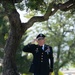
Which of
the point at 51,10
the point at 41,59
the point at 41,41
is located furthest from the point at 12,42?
the point at 41,41

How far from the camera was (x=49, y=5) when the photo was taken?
494 inches

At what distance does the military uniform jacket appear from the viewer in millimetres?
6293

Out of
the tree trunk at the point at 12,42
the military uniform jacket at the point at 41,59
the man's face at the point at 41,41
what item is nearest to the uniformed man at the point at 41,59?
the military uniform jacket at the point at 41,59

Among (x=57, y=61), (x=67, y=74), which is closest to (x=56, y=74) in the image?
(x=57, y=61)

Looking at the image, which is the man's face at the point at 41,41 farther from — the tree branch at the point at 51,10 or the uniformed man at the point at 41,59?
the tree branch at the point at 51,10

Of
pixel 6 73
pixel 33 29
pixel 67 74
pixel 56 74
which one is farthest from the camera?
pixel 67 74

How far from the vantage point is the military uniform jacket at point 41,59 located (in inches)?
248

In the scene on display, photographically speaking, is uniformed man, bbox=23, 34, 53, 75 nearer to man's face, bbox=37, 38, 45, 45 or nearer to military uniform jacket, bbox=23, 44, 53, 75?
military uniform jacket, bbox=23, 44, 53, 75

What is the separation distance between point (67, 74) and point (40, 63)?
5346cm

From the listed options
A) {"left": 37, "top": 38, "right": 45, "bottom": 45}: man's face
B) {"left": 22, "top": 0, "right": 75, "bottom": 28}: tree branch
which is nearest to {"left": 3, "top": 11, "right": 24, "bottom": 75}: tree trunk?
{"left": 22, "top": 0, "right": 75, "bottom": 28}: tree branch

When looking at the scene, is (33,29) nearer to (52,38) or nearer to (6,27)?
(52,38)

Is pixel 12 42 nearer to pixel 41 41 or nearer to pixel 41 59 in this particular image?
pixel 41 59

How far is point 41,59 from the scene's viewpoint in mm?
6332

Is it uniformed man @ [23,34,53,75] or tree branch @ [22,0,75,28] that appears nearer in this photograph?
uniformed man @ [23,34,53,75]
